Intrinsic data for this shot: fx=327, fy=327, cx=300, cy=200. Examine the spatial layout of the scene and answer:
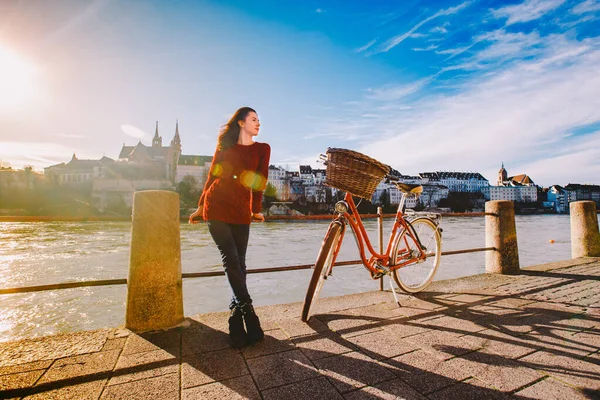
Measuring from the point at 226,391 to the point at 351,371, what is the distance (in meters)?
0.76

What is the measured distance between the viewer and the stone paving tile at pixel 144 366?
6.56 feet

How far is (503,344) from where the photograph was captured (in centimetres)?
242

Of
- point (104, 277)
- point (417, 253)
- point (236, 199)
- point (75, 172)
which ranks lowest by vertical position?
point (104, 277)

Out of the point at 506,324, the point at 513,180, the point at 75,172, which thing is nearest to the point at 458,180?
the point at 513,180

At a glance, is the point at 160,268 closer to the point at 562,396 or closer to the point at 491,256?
the point at 562,396

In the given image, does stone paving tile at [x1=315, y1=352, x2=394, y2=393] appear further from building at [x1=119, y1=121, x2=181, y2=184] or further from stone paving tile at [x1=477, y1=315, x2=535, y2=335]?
building at [x1=119, y1=121, x2=181, y2=184]

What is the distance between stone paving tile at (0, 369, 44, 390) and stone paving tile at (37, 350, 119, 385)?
0.04 meters

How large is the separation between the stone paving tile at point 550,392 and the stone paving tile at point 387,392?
1.84 ft

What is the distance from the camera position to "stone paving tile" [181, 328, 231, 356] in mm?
2354

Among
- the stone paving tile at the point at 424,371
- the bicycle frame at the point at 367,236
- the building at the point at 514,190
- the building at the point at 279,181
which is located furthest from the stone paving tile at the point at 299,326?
the building at the point at 514,190

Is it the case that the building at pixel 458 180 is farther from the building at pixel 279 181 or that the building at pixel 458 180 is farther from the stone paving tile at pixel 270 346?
the stone paving tile at pixel 270 346

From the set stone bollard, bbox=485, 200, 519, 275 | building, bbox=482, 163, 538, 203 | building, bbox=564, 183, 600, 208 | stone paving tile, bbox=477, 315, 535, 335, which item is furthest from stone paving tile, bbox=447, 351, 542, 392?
building, bbox=564, 183, 600, 208

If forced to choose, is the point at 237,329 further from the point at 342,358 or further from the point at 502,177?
the point at 502,177

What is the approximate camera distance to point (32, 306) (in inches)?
423
